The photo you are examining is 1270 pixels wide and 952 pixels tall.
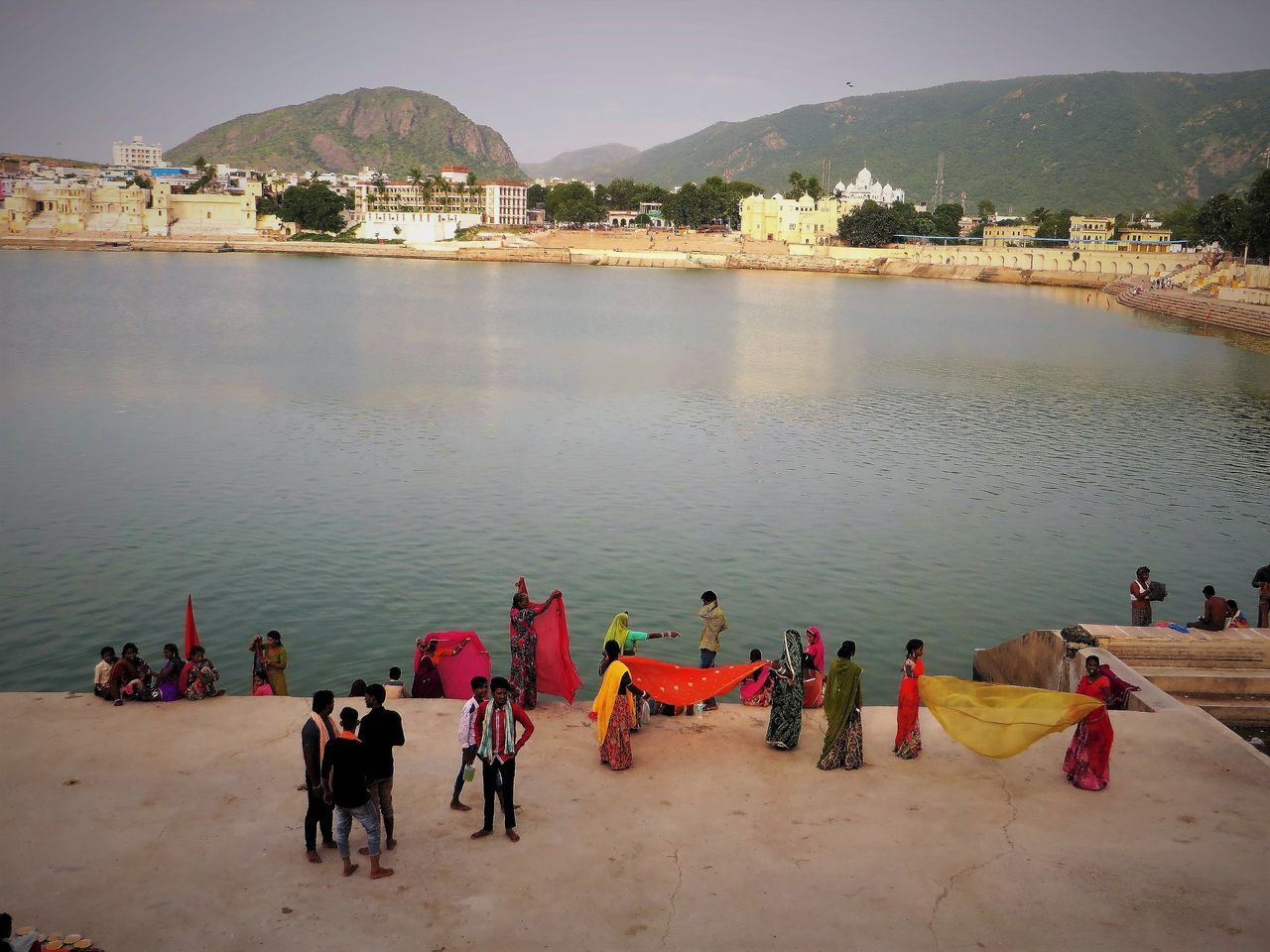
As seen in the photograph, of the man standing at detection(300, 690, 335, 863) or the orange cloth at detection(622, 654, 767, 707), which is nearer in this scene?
the man standing at detection(300, 690, 335, 863)

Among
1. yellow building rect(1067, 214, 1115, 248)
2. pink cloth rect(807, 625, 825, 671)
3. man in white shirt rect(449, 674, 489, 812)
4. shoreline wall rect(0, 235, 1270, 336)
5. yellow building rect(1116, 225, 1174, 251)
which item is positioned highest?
yellow building rect(1067, 214, 1115, 248)

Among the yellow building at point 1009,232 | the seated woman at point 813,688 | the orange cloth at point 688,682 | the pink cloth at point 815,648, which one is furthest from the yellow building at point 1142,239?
the orange cloth at point 688,682

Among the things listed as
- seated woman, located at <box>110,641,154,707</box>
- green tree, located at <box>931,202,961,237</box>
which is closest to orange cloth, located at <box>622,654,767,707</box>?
seated woman, located at <box>110,641,154,707</box>

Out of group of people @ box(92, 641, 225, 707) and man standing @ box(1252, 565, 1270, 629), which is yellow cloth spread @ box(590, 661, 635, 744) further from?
man standing @ box(1252, 565, 1270, 629)

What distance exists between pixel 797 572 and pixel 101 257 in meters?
119

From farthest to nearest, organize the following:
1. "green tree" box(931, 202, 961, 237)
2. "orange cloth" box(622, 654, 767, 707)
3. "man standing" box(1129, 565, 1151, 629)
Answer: "green tree" box(931, 202, 961, 237)
"man standing" box(1129, 565, 1151, 629)
"orange cloth" box(622, 654, 767, 707)

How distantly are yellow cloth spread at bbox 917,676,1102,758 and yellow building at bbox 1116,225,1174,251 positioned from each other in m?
117

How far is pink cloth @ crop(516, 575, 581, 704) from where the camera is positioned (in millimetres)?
9062

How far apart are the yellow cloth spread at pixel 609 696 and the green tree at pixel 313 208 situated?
150 metres

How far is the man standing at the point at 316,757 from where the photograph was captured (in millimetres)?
6301

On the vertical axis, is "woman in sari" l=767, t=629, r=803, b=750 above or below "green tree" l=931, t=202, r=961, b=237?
below

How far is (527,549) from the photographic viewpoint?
16.0m

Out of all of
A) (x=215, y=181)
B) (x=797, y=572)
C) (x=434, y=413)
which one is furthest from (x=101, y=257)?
(x=797, y=572)

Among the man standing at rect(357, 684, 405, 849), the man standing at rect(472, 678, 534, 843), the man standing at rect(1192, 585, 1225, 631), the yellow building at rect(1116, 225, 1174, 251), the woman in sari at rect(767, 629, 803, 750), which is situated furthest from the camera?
the yellow building at rect(1116, 225, 1174, 251)
